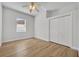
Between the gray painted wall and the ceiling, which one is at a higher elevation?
the ceiling

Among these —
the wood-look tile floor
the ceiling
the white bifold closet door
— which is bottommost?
the wood-look tile floor

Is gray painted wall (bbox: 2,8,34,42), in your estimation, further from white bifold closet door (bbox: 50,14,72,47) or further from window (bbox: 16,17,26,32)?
white bifold closet door (bbox: 50,14,72,47)

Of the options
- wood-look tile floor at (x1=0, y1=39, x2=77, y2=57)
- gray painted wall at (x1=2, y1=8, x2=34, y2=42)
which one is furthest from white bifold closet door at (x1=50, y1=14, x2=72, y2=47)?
gray painted wall at (x1=2, y1=8, x2=34, y2=42)

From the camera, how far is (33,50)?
1.65 metres

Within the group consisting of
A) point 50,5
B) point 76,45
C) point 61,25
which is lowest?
point 76,45

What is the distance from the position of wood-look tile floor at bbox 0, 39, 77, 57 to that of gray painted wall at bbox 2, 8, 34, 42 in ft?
0.34

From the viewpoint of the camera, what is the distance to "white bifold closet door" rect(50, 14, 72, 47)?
1624 mm

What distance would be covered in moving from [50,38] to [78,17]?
0.63 m

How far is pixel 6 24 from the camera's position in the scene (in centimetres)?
161

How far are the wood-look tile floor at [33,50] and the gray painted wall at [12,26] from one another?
10cm

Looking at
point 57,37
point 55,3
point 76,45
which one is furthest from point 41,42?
point 55,3

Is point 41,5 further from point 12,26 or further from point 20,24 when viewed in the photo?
point 12,26

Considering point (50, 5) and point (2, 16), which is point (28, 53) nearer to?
point (2, 16)

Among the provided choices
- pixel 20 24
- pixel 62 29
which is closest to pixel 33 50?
pixel 20 24
